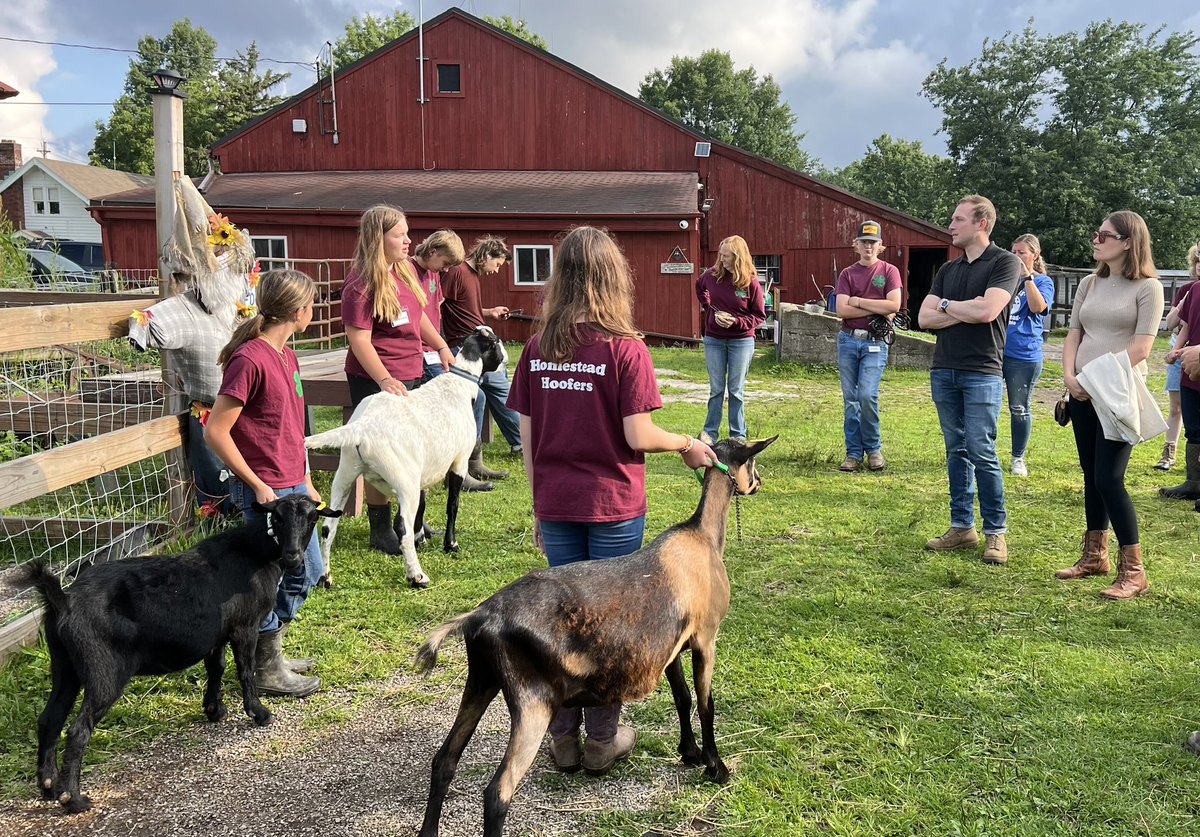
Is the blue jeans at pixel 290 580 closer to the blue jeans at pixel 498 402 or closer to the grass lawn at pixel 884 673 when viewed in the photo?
the grass lawn at pixel 884 673

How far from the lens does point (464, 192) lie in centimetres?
2188

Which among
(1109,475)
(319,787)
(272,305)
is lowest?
(319,787)

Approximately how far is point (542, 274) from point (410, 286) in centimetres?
1554

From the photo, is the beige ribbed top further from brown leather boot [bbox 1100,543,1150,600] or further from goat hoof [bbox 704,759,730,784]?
goat hoof [bbox 704,759,730,784]

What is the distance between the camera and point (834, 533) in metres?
6.21

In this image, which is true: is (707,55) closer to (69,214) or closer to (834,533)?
(69,214)

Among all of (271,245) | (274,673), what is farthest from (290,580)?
(271,245)

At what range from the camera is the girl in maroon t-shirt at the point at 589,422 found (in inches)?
118

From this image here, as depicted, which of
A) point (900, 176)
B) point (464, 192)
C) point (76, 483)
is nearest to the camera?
point (76, 483)

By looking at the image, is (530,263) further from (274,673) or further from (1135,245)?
(274,673)

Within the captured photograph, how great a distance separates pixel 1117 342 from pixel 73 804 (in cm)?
554

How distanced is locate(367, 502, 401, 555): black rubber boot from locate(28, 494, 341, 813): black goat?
2115 millimetres

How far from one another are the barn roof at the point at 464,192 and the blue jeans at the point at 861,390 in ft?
40.1

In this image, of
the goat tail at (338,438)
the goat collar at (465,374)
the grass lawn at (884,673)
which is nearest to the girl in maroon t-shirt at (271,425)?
the grass lawn at (884,673)
